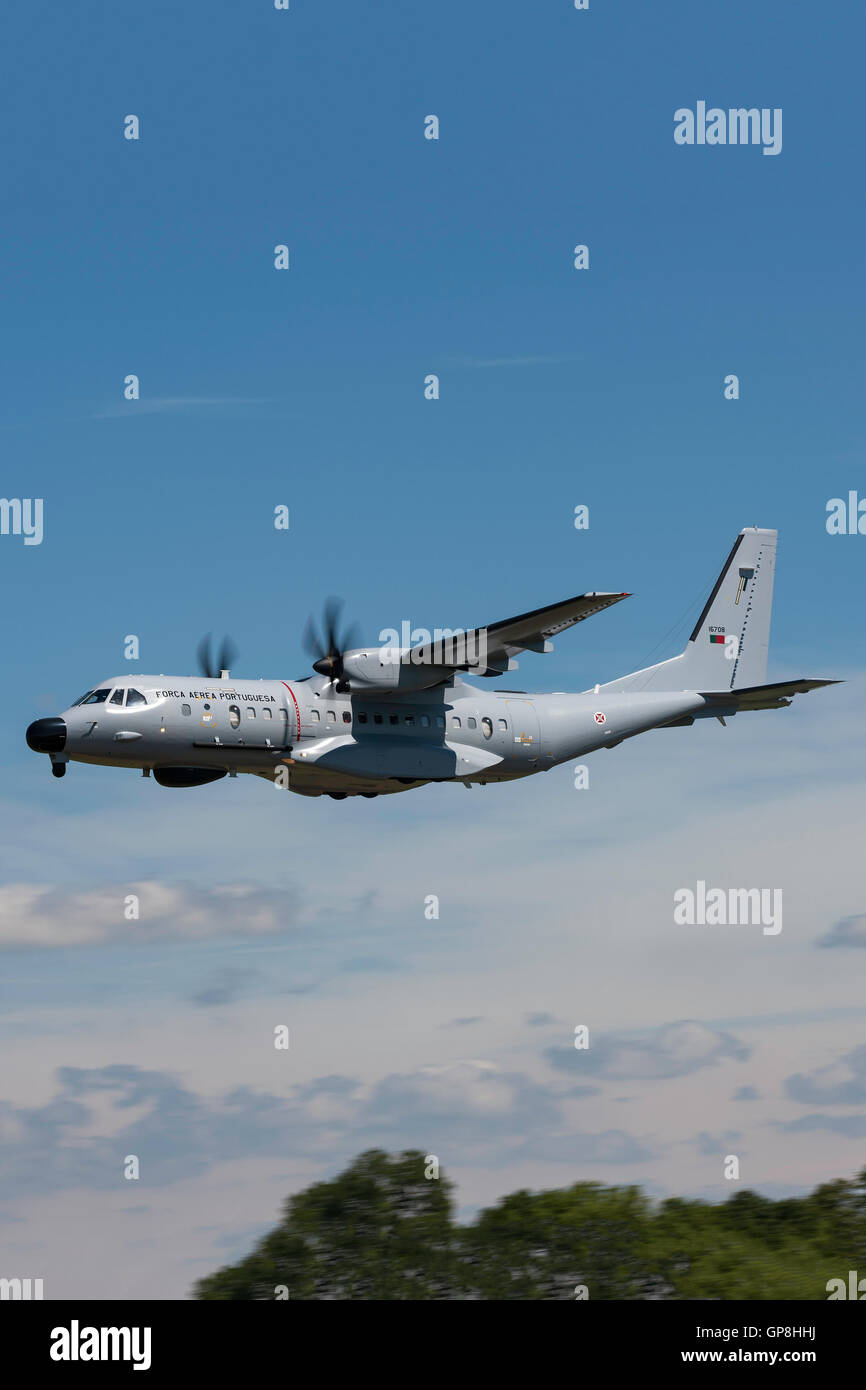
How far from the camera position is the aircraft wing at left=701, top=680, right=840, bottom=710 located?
105 ft

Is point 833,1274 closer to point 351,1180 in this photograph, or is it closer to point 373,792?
point 351,1180

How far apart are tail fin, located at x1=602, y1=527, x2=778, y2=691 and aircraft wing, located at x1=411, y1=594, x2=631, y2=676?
438cm

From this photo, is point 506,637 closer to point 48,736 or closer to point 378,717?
point 378,717

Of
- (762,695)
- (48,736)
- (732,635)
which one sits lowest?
(48,736)

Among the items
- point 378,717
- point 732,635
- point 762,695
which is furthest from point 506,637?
point 732,635

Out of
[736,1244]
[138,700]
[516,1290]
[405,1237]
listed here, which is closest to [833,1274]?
[736,1244]

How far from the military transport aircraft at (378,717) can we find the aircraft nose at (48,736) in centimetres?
2

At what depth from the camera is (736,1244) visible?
56.3 m

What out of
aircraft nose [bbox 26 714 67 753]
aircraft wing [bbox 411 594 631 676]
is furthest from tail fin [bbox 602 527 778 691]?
aircraft nose [bbox 26 714 67 753]

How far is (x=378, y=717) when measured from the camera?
30.3 metres

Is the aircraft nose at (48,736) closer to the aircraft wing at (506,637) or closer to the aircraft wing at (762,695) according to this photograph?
the aircraft wing at (506,637)

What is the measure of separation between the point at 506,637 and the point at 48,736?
881 cm

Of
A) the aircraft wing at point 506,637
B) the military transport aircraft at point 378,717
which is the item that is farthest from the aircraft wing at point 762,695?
the aircraft wing at point 506,637

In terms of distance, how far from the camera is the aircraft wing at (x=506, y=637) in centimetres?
2931
